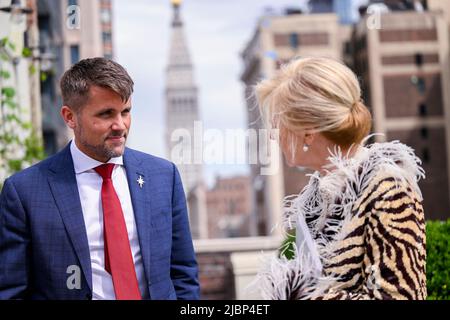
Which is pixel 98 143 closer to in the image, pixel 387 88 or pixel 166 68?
pixel 387 88

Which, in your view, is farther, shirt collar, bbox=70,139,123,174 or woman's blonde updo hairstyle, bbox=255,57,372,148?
shirt collar, bbox=70,139,123,174

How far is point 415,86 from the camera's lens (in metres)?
52.5

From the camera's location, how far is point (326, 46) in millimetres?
57344

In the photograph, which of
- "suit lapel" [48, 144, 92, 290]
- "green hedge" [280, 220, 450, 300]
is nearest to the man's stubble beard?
"suit lapel" [48, 144, 92, 290]

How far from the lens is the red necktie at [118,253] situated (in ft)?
7.79

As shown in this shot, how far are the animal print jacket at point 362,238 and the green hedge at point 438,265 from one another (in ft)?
7.39

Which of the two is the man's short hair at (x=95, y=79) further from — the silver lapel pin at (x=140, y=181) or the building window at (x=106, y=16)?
the building window at (x=106, y=16)

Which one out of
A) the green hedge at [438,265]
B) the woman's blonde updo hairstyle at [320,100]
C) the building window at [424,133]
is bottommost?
the green hedge at [438,265]

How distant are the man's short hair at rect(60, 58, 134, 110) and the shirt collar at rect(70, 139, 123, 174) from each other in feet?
0.55

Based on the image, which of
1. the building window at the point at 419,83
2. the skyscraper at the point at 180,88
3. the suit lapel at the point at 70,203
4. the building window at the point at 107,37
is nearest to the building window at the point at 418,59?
the building window at the point at 419,83

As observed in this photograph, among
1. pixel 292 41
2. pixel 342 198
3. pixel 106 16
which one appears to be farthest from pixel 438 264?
pixel 292 41

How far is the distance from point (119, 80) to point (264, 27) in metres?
56.7

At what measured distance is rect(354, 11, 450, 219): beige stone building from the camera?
52.1 metres

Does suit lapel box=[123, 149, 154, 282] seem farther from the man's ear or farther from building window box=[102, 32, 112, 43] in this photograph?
building window box=[102, 32, 112, 43]
